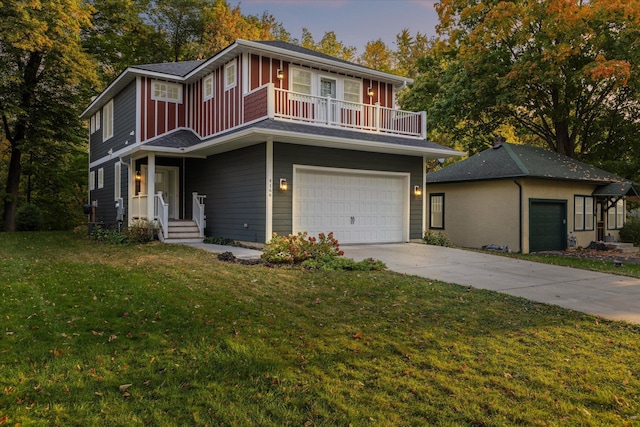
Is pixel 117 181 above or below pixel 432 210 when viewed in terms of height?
above

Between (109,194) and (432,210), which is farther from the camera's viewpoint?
(432,210)

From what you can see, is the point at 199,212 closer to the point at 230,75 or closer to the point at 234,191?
the point at 234,191

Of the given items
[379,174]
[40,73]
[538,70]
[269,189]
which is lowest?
[269,189]

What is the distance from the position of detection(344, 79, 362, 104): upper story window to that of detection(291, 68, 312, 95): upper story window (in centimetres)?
137

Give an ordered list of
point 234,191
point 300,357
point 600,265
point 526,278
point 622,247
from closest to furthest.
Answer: point 300,357, point 526,278, point 600,265, point 234,191, point 622,247

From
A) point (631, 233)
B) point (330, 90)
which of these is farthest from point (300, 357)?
point (631, 233)

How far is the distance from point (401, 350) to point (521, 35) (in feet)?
61.1

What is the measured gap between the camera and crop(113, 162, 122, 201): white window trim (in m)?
16.9

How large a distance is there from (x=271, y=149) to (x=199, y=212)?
14.1ft

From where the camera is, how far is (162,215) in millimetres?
13211

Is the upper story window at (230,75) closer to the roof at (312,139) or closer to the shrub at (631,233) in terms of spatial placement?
the roof at (312,139)

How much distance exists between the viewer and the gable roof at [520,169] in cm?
1586

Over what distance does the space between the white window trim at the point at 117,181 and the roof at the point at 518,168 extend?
12520mm

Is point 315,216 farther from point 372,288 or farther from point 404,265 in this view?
point 372,288
